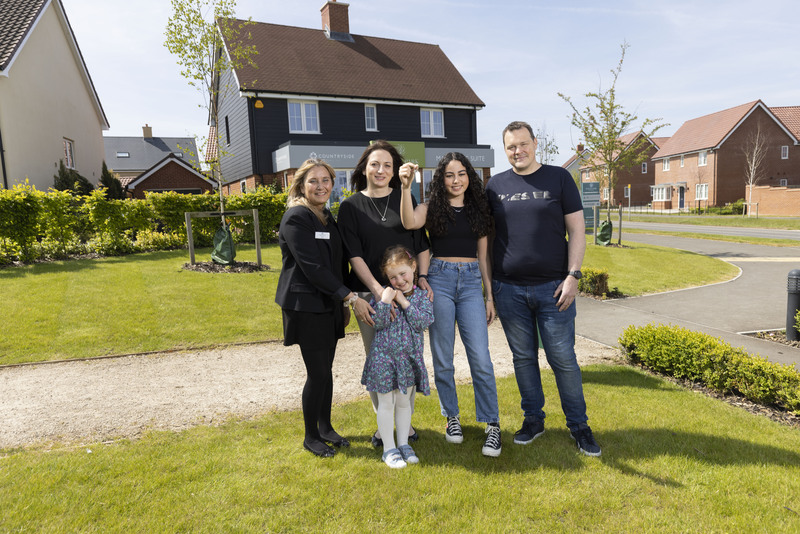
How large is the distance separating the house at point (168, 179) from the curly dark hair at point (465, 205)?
24.5 meters

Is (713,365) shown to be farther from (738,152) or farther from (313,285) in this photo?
(738,152)

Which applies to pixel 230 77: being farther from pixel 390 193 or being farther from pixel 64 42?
pixel 390 193

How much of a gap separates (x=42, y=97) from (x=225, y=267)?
45.2 ft

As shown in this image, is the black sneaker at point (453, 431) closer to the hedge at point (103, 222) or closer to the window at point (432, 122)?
the hedge at point (103, 222)

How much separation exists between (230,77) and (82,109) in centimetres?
706

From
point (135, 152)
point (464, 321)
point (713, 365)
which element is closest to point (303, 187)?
point (464, 321)

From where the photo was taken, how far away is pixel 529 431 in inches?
148

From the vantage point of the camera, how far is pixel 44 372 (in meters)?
5.45

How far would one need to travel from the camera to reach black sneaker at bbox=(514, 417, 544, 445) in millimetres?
3688

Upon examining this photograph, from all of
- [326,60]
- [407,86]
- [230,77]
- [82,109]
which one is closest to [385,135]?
[407,86]

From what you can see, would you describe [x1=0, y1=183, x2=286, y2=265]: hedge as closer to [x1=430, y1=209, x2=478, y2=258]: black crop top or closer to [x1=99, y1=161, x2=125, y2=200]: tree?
[x1=99, y1=161, x2=125, y2=200]: tree

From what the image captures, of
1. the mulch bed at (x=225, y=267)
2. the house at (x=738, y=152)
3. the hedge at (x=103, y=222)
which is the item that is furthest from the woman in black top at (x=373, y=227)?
the house at (x=738, y=152)

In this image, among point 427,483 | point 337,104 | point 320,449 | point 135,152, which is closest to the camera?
point 427,483

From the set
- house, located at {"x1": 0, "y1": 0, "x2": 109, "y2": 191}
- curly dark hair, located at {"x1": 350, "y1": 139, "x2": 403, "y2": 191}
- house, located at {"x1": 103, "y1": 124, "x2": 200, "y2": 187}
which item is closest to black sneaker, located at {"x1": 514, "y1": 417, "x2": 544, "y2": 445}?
curly dark hair, located at {"x1": 350, "y1": 139, "x2": 403, "y2": 191}
